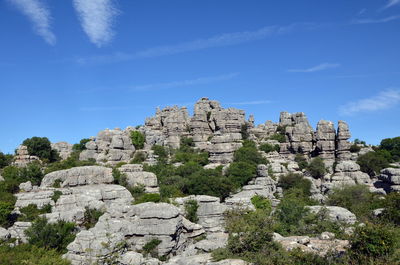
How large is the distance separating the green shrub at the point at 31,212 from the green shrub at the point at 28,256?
4.13 metres

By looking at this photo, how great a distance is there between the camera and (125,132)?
6012 cm

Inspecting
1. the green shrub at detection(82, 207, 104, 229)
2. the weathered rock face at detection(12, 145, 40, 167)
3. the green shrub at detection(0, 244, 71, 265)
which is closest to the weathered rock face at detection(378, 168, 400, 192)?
the green shrub at detection(82, 207, 104, 229)

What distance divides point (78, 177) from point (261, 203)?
1754cm

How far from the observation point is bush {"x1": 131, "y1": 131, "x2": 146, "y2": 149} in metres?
56.9

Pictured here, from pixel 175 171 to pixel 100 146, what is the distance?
57.0ft

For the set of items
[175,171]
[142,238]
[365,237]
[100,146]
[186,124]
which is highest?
[186,124]

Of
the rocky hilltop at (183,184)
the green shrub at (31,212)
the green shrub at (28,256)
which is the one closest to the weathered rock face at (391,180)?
the rocky hilltop at (183,184)

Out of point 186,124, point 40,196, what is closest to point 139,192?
point 40,196

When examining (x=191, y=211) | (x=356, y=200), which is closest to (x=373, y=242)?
(x=191, y=211)

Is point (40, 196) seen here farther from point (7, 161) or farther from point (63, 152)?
point (63, 152)

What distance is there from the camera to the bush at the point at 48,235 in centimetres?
2158

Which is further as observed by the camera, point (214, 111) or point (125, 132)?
point (214, 111)

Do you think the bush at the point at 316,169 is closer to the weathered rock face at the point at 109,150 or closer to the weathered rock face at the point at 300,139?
the weathered rock face at the point at 300,139

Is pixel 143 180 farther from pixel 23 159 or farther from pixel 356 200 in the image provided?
pixel 356 200
